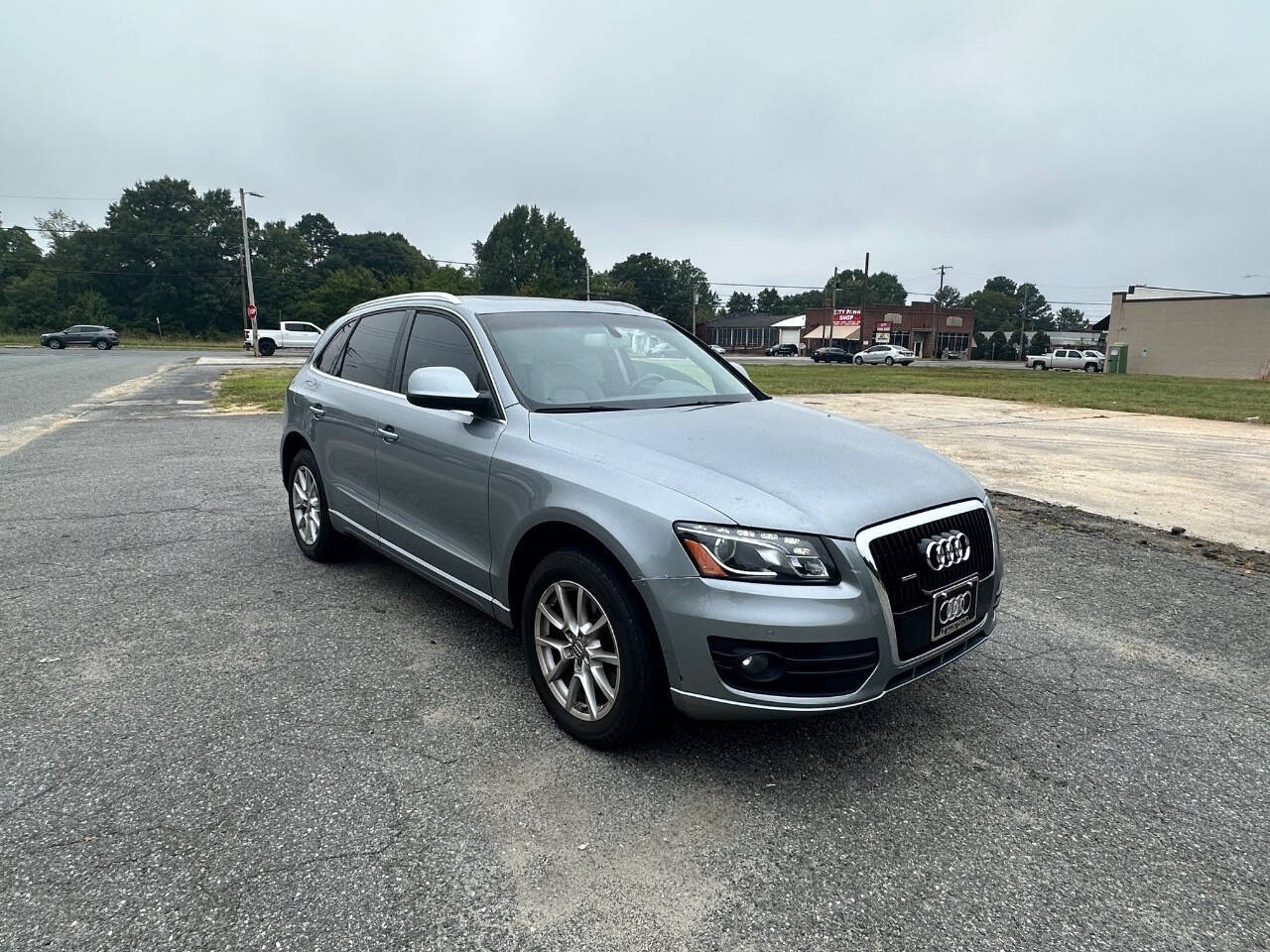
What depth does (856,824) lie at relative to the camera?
8.25 feet

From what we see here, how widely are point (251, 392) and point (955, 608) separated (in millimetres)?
17982

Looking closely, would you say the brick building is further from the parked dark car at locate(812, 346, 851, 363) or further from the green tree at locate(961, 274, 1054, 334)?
the green tree at locate(961, 274, 1054, 334)

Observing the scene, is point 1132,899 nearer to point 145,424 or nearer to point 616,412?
point 616,412

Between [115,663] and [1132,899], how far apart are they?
403 centimetres

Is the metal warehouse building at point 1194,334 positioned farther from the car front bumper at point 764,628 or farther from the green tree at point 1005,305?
the green tree at point 1005,305

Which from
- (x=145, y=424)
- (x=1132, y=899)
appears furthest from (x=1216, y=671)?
(x=145, y=424)

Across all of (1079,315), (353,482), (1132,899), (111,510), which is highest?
(1079,315)

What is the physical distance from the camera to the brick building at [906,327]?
8325 cm

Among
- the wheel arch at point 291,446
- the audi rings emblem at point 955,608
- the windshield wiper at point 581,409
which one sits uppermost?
the windshield wiper at point 581,409

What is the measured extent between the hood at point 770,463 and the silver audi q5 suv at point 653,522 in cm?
1

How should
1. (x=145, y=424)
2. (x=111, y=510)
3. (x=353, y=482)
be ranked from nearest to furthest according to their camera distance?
1. (x=353, y=482)
2. (x=111, y=510)
3. (x=145, y=424)

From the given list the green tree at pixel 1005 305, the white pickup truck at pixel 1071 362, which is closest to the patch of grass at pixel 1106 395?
the white pickup truck at pixel 1071 362

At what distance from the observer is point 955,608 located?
2787 mm

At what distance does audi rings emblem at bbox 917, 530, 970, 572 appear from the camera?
2684 mm
